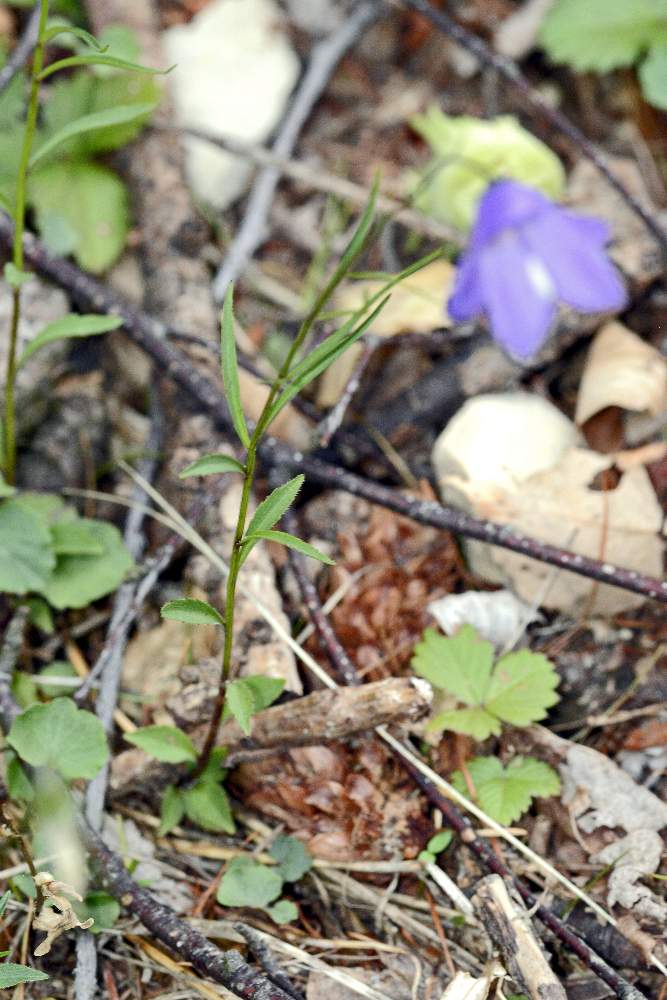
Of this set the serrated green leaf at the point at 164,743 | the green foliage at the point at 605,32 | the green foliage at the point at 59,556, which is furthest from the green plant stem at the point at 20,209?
the green foliage at the point at 605,32

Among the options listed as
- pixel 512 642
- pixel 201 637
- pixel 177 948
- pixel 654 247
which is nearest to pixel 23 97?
pixel 201 637

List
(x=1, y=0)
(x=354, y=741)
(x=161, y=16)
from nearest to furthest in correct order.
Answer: (x=354, y=741) < (x=1, y=0) < (x=161, y=16)

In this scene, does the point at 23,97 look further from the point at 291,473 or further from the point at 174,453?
the point at 291,473

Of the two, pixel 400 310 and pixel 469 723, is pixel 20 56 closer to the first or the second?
pixel 400 310

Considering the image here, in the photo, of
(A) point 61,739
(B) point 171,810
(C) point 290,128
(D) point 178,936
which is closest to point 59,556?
(A) point 61,739

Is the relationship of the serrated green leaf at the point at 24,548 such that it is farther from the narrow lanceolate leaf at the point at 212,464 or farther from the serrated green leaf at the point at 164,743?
the narrow lanceolate leaf at the point at 212,464

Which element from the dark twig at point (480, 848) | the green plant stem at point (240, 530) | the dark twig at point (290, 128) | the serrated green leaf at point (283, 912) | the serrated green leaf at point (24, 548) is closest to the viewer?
the green plant stem at point (240, 530)
